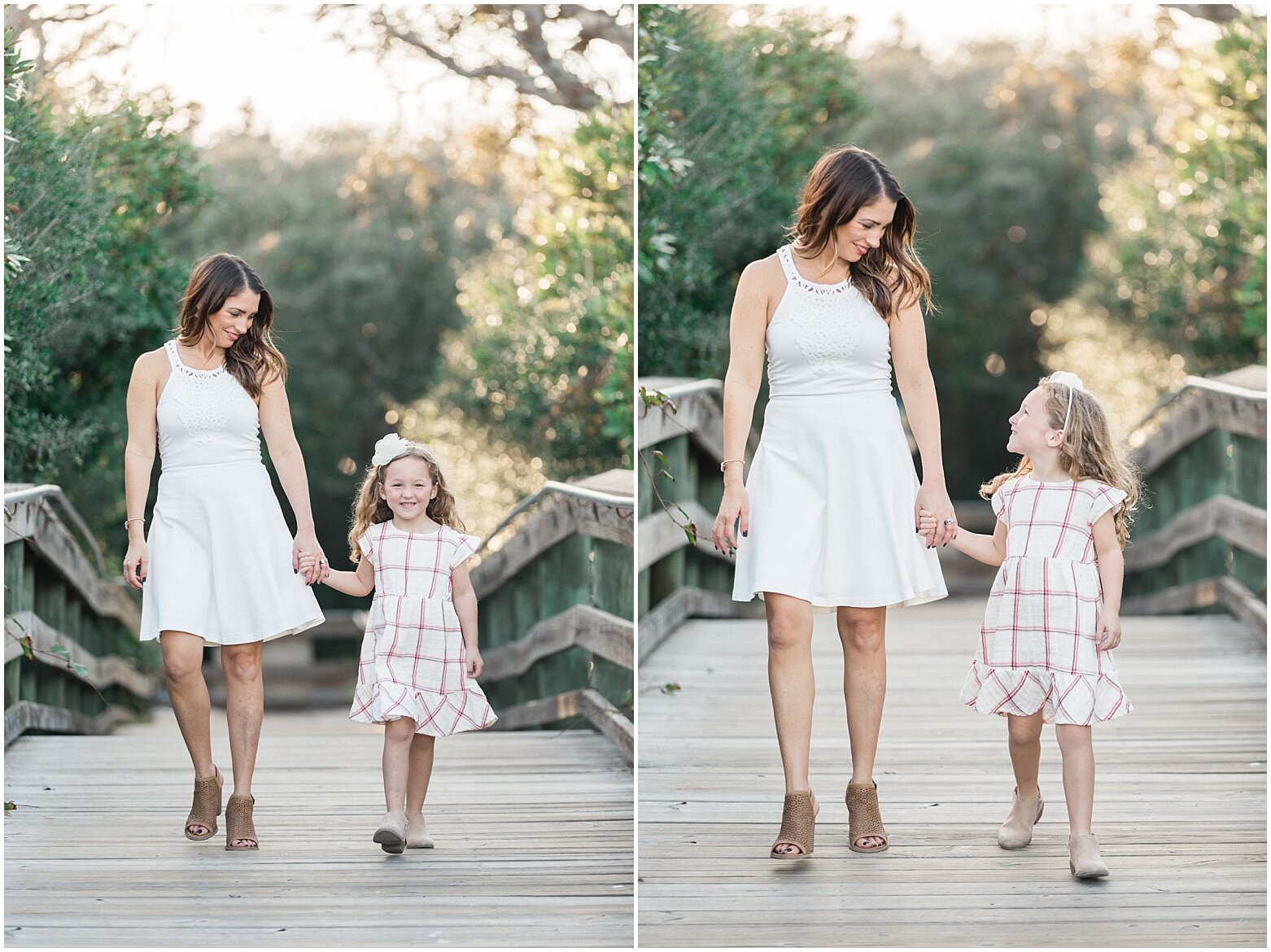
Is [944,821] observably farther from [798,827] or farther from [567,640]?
[567,640]

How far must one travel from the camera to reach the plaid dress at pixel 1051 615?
2533 mm

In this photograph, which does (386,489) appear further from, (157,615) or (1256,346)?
(1256,346)

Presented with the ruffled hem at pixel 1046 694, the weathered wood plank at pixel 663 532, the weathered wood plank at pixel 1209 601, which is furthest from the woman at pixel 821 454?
the weathered wood plank at pixel 1209 601

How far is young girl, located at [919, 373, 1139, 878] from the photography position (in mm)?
2527

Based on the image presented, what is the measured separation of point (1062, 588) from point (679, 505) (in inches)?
60.7

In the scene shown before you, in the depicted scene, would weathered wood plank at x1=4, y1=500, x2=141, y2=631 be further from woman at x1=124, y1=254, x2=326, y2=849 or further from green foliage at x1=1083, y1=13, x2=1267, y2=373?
green foliage at x1=1083, y1=13, x2=1267, y2=373

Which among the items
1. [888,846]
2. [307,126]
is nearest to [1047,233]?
[307,126]

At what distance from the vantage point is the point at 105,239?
13.0 ft

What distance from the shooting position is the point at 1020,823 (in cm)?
267

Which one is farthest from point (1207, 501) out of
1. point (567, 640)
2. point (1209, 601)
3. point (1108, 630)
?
point (1108, 630)

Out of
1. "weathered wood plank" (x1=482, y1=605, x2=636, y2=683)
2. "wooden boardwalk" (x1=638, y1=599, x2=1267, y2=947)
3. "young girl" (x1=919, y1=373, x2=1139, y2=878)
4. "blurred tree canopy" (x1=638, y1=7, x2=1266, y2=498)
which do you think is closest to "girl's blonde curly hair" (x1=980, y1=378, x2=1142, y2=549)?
"young girl" (x1=919, y1=373, x2=1139, y2=878)

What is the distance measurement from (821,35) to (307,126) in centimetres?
541

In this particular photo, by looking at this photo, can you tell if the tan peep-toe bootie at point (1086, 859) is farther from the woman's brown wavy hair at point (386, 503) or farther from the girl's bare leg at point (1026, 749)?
the woman's brown wavy hair at point (386, 503)

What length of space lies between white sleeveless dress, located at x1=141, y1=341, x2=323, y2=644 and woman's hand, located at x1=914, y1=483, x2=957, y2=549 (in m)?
1.16
